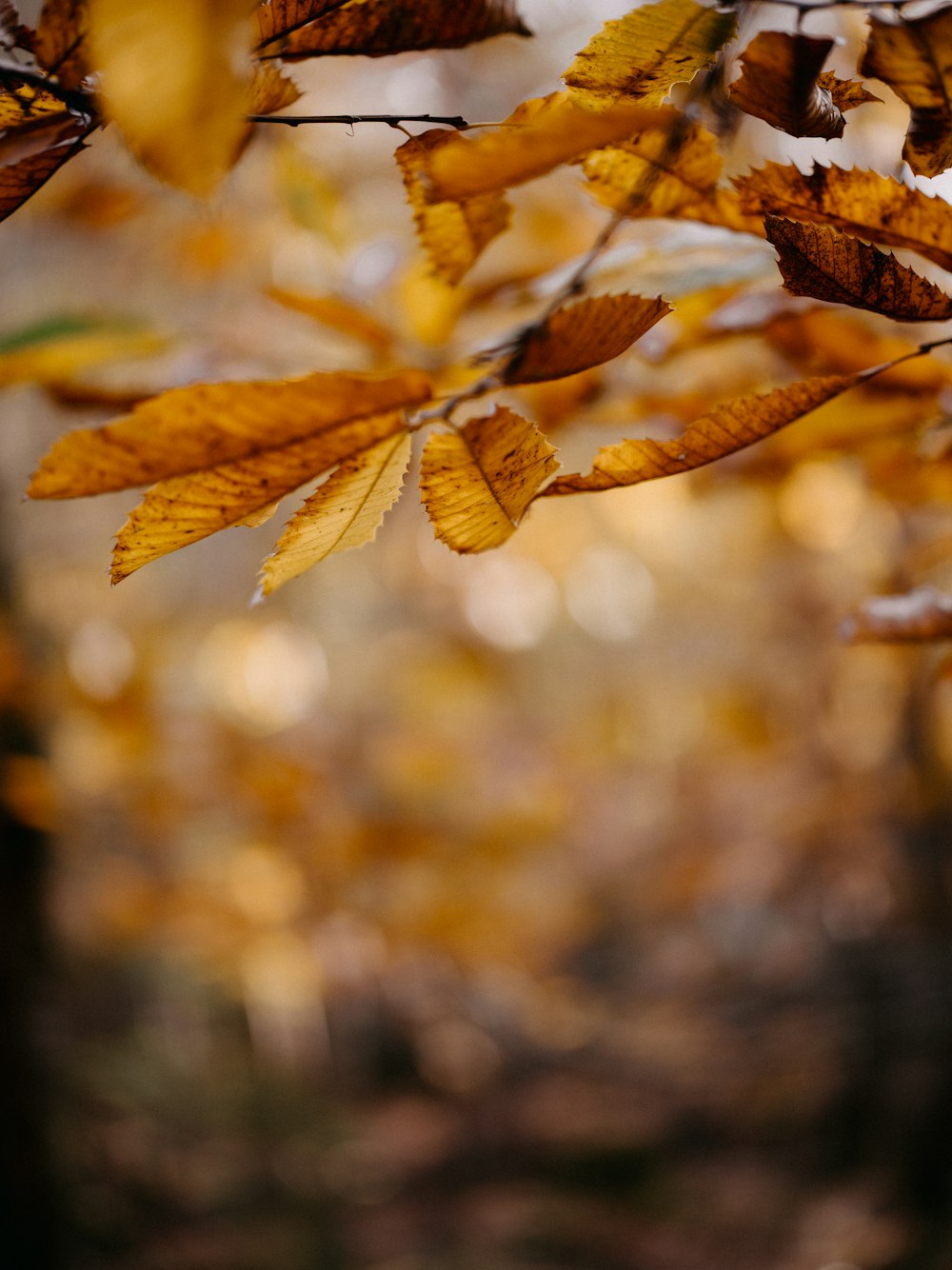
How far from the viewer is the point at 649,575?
3.29 meters

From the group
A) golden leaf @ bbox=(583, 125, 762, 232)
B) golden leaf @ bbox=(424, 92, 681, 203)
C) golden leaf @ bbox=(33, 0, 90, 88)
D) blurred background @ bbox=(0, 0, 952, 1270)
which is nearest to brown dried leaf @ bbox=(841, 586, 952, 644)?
blurred background @ bbox=(0, 0, 952, 1270)

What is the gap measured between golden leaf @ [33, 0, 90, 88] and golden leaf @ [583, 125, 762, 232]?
208mm

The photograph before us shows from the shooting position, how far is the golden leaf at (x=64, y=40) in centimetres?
27

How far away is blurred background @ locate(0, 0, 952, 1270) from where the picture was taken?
0.70 meters

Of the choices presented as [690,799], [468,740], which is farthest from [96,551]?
[690,799]

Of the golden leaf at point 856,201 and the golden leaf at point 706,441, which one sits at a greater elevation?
the golden leaf at point 856,201

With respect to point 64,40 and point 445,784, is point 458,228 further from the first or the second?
point 445,784

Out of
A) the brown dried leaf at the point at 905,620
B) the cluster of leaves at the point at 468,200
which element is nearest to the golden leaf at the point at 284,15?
the cluster of leaves at the point at 468,200

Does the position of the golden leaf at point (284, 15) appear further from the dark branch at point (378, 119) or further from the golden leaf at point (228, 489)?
the golden leaf at point (228, 489)

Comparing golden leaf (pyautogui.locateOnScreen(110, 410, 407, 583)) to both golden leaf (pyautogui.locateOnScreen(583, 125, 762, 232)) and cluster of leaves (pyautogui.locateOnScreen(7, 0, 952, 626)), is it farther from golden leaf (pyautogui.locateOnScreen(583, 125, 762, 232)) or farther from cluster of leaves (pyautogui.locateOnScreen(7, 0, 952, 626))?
golden leaf (pyautogui.locateOnScreen(583, 125, 762, 232))

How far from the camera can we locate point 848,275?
1.01 feet

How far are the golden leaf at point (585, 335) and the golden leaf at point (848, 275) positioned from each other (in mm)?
53

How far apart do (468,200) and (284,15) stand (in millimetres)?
93

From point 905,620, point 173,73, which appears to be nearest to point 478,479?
point 173,73
